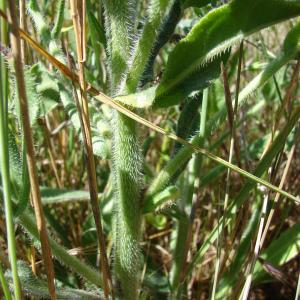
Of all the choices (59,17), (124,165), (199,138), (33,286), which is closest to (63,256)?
(33,286)

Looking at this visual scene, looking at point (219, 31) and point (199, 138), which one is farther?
point (199, 138)

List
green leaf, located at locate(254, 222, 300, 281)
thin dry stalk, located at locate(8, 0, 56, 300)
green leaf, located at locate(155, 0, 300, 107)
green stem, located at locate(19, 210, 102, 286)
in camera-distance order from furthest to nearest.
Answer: green leaf, located at locate(254, 222, 300, 281), green stem, located at locate(19, 210, 102, 286), green leaf, located at locate(155, 0, 300, 107), thin dry stalk, located at locate(8, 0, 56, 300)

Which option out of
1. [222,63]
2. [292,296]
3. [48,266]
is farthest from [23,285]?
[292,296]

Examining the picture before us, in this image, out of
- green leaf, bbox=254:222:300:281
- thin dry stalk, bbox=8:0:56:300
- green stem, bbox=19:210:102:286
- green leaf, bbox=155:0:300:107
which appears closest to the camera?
thin dry stalk, bbox=8:0:56:300

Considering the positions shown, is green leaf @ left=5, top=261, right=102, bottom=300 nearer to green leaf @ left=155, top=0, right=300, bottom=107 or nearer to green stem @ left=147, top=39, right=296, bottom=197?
green stem @ left=147, top=39, right=296, bottom=197

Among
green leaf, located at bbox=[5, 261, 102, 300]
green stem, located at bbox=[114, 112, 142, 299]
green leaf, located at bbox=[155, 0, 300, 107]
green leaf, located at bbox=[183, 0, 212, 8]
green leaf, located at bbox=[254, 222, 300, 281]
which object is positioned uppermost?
green leaf, located at bbox=[183, 0, 212, 8]

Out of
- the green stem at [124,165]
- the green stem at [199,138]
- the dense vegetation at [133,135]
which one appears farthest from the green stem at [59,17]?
the green stem at [199,138]

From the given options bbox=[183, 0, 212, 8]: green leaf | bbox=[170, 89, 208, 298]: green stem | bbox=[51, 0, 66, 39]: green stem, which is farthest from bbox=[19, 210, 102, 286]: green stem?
bbox=[183, 0, 212, 8]: green leaf

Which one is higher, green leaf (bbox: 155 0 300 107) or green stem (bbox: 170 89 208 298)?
green leaf (bbox: 155 0 300 107)

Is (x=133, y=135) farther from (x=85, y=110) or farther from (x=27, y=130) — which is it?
(x=27, y=130)
